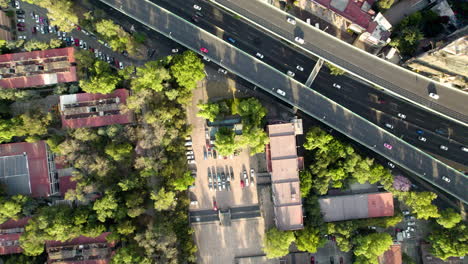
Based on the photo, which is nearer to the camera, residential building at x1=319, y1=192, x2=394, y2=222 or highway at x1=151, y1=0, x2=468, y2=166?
residential building at x1=319, y1=192, x2=394, y2=222

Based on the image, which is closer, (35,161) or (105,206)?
(105,206)

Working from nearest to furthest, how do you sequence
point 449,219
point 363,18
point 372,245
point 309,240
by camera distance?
1. point 372,245
2. point 309,240
3. point 449,219
4. point 363,18

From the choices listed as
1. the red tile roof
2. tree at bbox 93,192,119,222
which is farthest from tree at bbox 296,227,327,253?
the red tile roof

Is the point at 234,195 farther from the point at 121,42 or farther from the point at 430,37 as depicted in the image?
the point at 430,37

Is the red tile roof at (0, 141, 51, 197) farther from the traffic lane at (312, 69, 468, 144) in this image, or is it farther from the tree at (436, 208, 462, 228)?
the tree at (436, 208, 462, 228)

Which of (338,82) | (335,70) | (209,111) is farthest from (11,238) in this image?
(338,82)

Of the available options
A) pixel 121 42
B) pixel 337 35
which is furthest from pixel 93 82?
pixel 337 35

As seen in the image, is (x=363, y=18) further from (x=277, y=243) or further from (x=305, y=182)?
(x=277, y=243)
